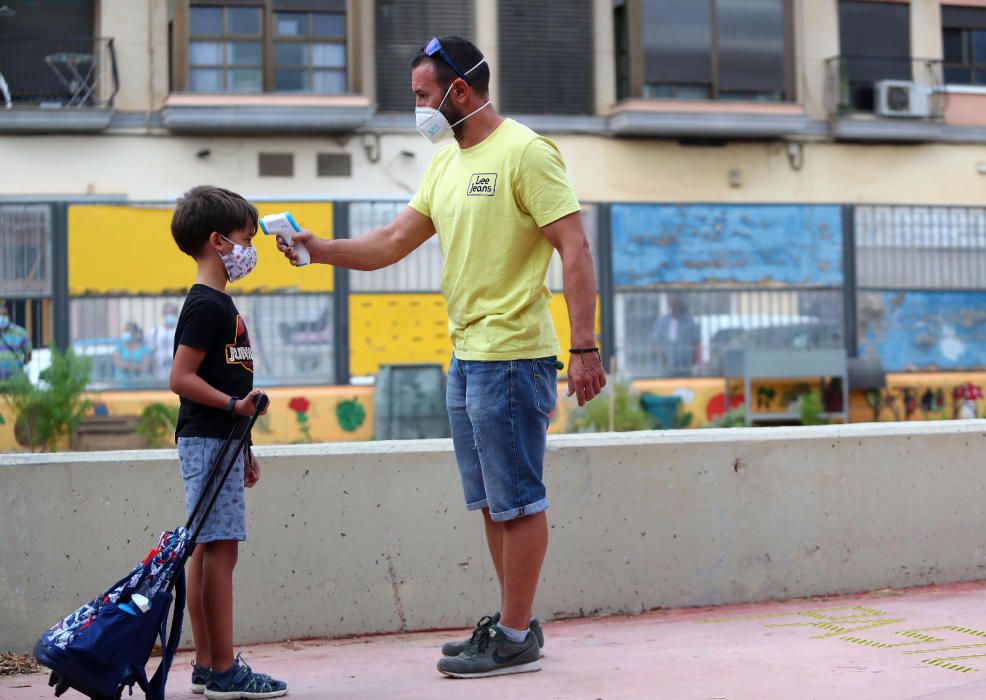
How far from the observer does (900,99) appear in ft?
69.6

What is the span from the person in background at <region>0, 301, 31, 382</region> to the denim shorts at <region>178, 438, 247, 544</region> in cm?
858

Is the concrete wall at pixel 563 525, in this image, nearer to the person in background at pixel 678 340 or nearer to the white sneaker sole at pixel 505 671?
the white sneaker sole at pixel 505 671

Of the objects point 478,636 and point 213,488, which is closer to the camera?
point 213,488

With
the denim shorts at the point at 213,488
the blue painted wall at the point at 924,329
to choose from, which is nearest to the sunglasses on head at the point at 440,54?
the denim shorts at the point at 213,488

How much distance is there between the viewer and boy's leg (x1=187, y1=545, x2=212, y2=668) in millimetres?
3753

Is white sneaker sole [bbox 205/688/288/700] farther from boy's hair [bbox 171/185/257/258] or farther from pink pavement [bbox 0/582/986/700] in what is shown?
boy's hair [bbox 171/185/257/258]

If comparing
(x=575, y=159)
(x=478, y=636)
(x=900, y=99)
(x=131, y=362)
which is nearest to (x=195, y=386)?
(x=478, y=636)

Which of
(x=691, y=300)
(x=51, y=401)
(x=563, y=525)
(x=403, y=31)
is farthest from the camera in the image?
(x=403, y=31)

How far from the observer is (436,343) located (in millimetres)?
13102

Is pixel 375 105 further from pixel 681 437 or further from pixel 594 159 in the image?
pixel 681 437

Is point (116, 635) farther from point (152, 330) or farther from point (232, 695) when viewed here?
point (152, 330)

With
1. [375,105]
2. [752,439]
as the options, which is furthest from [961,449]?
[375,105]

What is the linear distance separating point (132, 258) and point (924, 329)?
30.1 ft

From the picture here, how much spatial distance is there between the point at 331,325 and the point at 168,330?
5.06 feet
